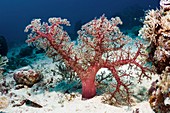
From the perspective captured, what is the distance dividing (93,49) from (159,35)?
4.94ft

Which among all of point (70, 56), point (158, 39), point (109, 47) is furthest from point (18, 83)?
point (158, 39)

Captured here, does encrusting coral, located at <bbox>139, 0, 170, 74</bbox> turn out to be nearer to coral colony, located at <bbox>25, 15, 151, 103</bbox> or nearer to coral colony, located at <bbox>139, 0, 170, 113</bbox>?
coral colony, located at <bbox>139, 0, 170, 113</bbox>

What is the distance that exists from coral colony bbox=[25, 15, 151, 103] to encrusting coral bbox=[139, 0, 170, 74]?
522mm

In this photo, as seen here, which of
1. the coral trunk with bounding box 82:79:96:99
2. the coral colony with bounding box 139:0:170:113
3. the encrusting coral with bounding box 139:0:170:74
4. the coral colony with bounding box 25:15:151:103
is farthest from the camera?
the coral trunk with bounding box 82:79:96:99

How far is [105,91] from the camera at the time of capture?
5.58 m

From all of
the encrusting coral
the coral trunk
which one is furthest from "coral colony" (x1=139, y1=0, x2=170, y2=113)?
the coral trunk

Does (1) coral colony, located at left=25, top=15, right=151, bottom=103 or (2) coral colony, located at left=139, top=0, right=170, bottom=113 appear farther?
(1) coral colony, located at left=25, top=15, right=151, bottom=103

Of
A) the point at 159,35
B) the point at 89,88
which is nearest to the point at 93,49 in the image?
the point at 89,88

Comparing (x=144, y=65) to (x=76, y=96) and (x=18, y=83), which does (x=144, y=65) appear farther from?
(x=18, y=83)

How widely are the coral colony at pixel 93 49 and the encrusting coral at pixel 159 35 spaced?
52cm

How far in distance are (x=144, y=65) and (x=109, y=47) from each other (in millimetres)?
832

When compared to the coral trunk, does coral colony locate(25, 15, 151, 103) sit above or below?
above

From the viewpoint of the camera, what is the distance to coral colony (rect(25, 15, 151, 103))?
5000 mm

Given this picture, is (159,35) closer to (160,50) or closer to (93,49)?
(160,50)
